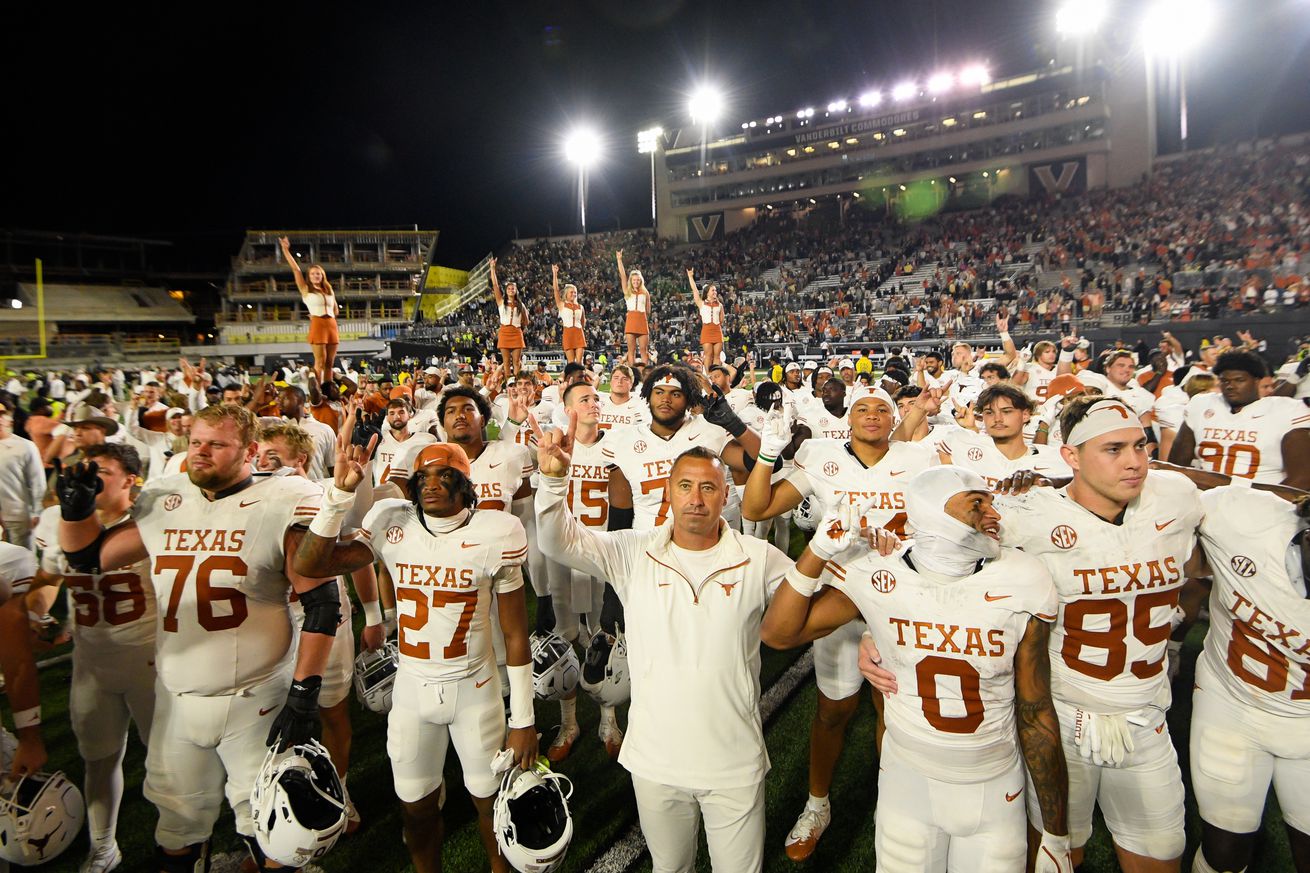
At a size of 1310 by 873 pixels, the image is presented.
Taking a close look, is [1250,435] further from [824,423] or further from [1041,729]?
[1041,729]

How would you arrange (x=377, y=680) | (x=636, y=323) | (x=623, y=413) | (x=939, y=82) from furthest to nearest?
(x=939, y=82), (x=636, y=323), (x=623, y=413), (x=377, y=680)

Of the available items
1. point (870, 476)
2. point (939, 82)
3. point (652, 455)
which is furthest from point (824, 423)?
point (939, 82)

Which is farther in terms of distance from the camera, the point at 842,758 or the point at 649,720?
the point at 842,758

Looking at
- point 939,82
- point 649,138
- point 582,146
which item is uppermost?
point 649,138

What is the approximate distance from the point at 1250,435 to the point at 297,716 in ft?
21.7

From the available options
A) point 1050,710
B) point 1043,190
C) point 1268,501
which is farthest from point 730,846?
point 1043,190

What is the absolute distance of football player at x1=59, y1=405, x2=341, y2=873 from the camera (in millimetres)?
3076

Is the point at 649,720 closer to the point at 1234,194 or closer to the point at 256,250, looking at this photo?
the point at 1234,194

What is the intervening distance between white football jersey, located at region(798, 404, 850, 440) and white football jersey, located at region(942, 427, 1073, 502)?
5.54 ft

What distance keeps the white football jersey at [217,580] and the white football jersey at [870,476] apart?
2.81 metres

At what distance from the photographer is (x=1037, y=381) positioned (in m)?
8.87

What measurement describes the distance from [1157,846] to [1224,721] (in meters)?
0.63

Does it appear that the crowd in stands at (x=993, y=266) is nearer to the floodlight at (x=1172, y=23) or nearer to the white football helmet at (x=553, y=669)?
the floodlight at (x=1172, y=23)

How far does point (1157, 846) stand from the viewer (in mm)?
2787
